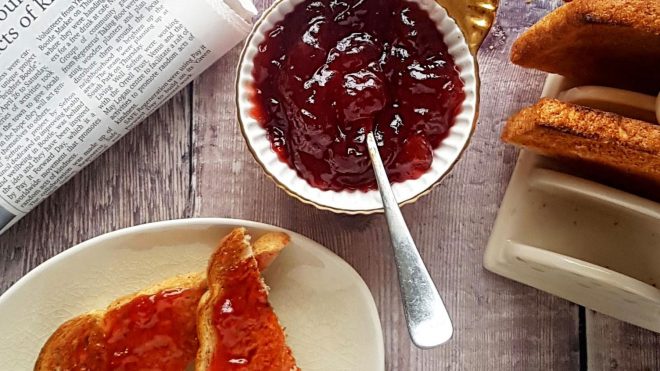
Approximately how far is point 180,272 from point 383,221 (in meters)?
0.37

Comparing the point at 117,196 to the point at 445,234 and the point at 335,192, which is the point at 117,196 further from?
the point at 445,234

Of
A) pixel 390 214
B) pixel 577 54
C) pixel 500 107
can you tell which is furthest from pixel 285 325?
pixel 577 54

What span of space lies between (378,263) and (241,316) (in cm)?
29

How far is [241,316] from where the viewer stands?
140 cm

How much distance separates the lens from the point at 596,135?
47.8 inches

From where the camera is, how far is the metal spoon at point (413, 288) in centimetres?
132

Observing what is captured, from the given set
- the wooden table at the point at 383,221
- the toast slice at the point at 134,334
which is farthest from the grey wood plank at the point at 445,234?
the toast slice at the point at 134,334

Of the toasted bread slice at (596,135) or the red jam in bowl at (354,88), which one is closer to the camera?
the toasted bread slice at (596,135)

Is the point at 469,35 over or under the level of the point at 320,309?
A: over

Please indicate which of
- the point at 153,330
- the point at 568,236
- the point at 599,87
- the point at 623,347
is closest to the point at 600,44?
the point at 599,87

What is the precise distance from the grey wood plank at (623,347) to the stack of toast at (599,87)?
30cm

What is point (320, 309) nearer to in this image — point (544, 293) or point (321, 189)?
point (321, 189)

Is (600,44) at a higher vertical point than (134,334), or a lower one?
higher

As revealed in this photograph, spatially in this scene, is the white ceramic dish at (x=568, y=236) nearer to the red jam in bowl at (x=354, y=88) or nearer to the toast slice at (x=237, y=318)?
the red jam in bowl at (x=354, y=88)
